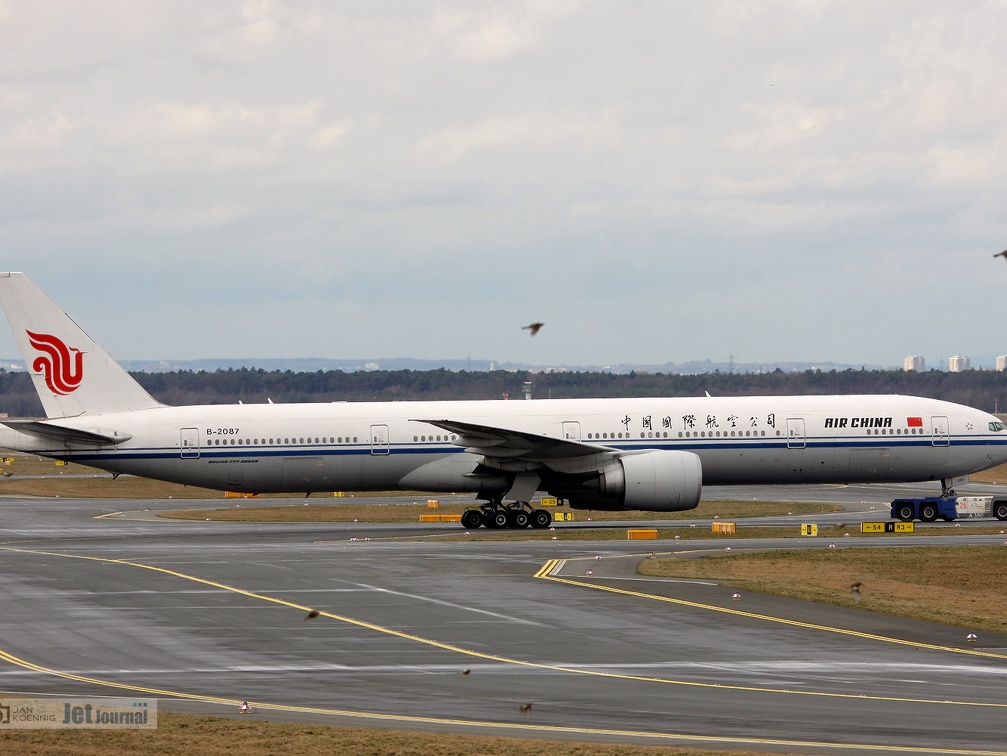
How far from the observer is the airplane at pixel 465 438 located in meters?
47.8

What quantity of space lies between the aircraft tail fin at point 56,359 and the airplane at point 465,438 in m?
0.05

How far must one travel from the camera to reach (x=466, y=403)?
50.4m

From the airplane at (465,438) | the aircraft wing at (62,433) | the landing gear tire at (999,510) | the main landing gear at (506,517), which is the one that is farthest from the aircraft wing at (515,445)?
the landing gear tire at (999,510)

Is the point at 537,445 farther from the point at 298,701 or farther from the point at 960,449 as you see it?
the point at 298,701

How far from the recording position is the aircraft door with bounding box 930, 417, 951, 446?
4909 centimetres

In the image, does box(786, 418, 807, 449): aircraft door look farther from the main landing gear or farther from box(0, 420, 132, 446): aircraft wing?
box(0, 420, 132, 446): aircraft wing

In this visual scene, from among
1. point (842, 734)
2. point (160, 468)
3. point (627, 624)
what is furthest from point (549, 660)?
point (160, 468)

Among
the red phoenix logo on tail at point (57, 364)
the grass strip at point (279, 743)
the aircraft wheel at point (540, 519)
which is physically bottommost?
the grass strip at point (279, 743)

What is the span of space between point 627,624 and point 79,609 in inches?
499

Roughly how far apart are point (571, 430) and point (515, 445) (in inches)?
114

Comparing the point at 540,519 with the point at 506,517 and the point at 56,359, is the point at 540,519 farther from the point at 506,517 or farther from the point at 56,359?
the point at 56,359

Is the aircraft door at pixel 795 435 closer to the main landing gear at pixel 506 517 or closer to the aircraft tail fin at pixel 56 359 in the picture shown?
the main landing gear at pixel 506 517

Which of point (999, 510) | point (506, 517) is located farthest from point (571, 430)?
point (999, 510)

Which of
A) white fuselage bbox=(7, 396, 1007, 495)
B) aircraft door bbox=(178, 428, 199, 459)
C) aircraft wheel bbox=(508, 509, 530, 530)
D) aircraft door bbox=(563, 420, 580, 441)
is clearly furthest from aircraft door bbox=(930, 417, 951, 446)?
aircraft door bbox=(178, 428, 199, 459)
